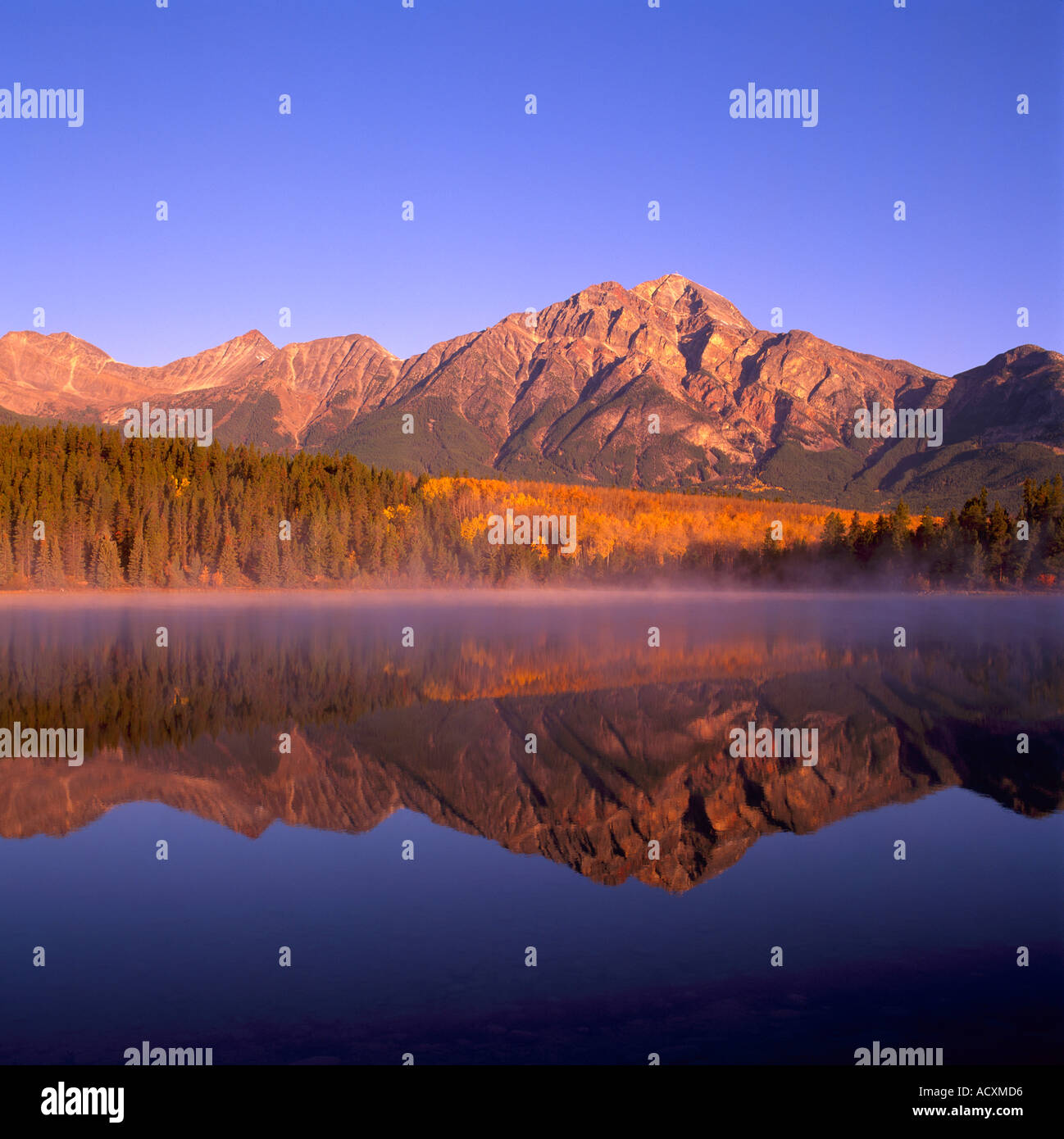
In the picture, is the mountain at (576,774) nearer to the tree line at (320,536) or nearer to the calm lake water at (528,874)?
the calm lake water at (528,874)

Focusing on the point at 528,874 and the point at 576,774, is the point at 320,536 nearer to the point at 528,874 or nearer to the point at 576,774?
the point at 576,774

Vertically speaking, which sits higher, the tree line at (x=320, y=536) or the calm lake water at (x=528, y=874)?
the tree line at (x=320, y=536)

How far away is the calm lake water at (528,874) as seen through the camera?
13.2 metres

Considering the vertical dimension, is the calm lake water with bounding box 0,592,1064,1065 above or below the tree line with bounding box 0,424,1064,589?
below

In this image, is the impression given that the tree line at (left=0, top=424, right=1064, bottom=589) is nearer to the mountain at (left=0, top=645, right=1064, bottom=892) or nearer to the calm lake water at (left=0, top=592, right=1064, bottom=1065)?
the calm lake water at (left=0, top=592, right=1064, bottom=1065)

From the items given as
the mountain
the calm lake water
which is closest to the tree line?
the calm lake water

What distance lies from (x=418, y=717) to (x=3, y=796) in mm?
14334

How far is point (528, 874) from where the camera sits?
19188 millimetres

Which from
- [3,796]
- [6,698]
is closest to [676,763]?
[3,796]

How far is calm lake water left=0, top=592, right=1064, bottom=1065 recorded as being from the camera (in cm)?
1325

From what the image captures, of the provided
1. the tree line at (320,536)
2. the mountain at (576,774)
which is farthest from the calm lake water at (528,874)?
the tree line at (320,536)

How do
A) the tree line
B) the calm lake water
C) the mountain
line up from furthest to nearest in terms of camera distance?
the tree line → the mountain → the calm lake water

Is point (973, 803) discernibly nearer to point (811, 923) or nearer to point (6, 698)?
point (811, 923)
